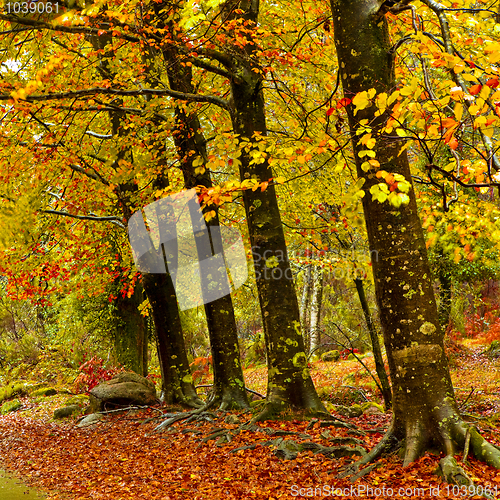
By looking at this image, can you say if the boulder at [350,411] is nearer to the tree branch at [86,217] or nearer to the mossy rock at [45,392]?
the tree branch at [86,217]

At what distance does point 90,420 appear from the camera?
987 cm

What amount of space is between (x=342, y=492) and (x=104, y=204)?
31.6 feet

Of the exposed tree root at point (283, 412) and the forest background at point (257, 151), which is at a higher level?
the forest background at point (257, 151)

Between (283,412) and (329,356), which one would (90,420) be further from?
(329,356)

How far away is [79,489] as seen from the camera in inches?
213

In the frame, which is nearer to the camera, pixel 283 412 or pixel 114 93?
pixel 114 93

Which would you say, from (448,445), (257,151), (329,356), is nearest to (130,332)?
(329,356)

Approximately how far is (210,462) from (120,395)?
18.0 feet

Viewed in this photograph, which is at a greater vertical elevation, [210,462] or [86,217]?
[86,217]

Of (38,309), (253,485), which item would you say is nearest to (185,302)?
(38,309)

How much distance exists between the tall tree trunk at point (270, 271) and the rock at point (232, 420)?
671 mm

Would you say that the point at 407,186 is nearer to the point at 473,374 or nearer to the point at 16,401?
the point at 473,374

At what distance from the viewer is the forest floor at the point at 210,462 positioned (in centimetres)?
388

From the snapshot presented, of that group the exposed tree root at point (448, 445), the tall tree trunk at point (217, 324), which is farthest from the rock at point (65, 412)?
the exposed tree root at point (448, 445)
